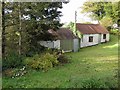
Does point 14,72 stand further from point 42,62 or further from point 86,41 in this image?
point 86,41

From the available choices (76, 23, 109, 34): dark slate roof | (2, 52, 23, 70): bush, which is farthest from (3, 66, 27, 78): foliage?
(76, 23, 109, 34): dark slate roof

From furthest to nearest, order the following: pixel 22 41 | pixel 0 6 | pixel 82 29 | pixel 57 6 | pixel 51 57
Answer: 1. pixel 82 29
2. pixel 57 6
3. pixel 22 41
4. pixel 51 57
5. pixel 0 6

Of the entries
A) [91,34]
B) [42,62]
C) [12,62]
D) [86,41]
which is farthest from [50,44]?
[91,34]

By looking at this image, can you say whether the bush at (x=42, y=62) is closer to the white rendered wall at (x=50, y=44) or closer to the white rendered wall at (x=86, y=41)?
the white rendered wall at (x=50, y=44)

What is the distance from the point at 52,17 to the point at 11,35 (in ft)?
14.7

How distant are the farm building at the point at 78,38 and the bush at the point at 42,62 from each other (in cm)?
646

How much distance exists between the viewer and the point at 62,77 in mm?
14508

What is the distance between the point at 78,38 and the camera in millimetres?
31734

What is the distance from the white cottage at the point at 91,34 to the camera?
36.0m

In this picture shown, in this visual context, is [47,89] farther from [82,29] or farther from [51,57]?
[82,29]

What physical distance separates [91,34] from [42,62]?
72.6 feet

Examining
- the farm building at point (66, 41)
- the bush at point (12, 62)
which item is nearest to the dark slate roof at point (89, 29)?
the farm building at point (66, 41)

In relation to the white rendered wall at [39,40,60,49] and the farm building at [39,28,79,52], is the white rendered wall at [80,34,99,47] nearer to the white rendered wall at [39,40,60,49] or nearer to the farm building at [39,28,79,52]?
the farm building at [39,28,79,52]

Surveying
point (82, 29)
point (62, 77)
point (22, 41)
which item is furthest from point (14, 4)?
point (82, 29)
